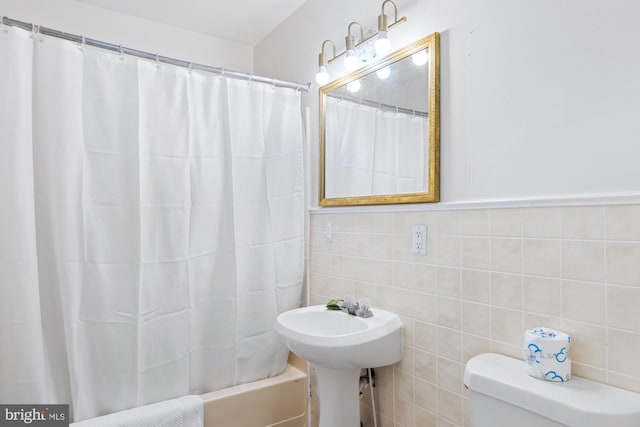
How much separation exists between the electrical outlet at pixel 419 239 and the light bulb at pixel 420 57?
2.13 feet

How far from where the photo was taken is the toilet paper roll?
1021 mm

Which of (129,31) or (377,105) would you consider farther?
(129,31)

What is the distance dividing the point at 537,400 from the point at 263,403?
1379 mm

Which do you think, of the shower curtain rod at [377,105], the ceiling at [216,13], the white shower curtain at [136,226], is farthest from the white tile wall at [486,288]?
the ceiling at [216,13]

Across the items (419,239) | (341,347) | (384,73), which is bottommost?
(341,347)

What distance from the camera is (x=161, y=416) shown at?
5.42 ft

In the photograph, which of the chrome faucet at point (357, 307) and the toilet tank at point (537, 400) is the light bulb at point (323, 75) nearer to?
the chrome faucet at point (357, 307)

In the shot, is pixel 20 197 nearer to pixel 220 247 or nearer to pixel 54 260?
pixel 54 260

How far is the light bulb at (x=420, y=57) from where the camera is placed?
150 cm

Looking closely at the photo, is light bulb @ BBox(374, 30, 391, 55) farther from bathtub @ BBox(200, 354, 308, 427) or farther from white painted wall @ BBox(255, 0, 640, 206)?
bathtub @ BBox(200, 354, 308, 427)

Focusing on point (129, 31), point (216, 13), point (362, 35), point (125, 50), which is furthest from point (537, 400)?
point (129, 31)

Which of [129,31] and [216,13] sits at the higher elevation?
[216,13]

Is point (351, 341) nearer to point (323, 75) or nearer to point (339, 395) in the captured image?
point (339, 395)

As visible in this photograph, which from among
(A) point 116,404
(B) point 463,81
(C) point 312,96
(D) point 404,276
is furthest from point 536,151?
(A) point 116,404
